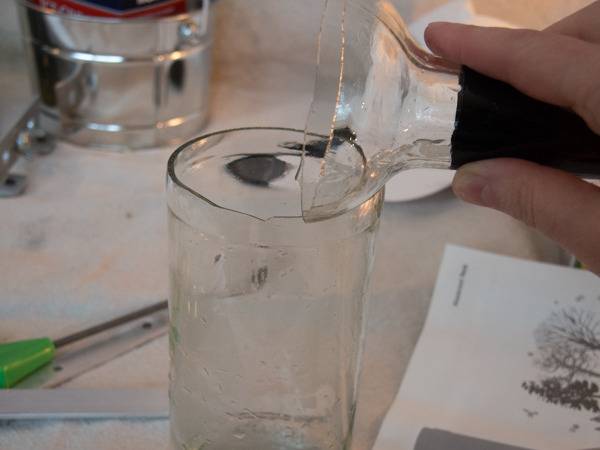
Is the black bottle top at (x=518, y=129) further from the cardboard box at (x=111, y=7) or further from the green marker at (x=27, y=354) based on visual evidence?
the cardboard box at (x=111, y=7)

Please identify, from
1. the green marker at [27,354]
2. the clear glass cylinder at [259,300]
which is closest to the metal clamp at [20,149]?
the green marker at [27,354]

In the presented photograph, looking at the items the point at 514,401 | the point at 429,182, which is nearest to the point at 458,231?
the point at 429,182

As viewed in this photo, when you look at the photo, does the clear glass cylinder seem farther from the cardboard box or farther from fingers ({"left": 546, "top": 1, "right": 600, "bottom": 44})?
the cardboard box

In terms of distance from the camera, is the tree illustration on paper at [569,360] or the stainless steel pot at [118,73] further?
the stainless steel pot at [118,73]

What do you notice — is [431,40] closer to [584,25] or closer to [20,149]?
[584,25]

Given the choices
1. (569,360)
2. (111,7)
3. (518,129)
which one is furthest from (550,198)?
(111,7)

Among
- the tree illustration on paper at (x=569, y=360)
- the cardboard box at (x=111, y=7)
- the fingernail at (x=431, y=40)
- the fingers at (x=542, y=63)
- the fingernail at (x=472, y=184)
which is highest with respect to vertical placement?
the fingers at (x=542, y=63)
